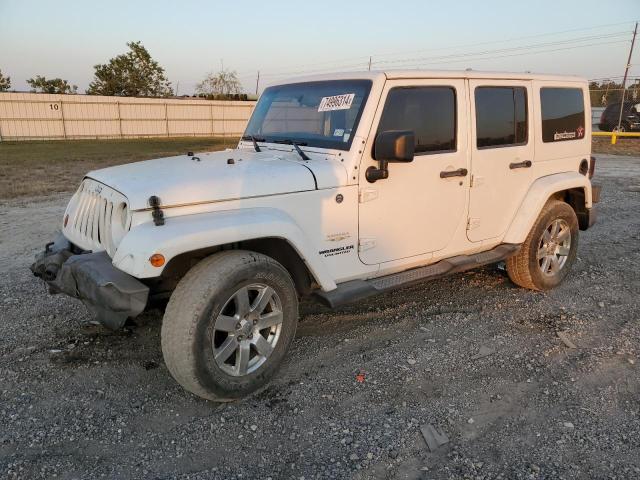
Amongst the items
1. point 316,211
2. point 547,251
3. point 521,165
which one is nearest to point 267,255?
point 316,211

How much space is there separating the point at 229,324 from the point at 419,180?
1835mm

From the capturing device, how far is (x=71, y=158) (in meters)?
18.0

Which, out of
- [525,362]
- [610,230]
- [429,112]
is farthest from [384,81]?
Answer: [610,230]

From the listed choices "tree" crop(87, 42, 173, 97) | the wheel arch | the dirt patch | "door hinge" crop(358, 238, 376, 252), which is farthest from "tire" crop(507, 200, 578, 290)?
"tree" crop(87, 42, 173, 97)

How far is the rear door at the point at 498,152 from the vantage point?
445 cm

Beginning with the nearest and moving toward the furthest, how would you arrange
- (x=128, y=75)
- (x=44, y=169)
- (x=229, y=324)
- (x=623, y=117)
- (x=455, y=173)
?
(x=229, y=324) → (x=455, y=173) → (x=44, y=169) → (x=623, y=117) → (x=128, y=75)

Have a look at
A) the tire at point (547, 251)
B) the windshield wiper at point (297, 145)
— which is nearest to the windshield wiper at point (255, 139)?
the windshield wiper at point (297, 145)

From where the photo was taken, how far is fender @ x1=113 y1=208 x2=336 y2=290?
9.38 ft

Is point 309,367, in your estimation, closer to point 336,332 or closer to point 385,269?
point 336,332

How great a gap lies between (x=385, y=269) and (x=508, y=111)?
1899 millimetres

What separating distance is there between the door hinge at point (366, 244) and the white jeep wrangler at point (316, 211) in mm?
11

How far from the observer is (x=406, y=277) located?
162 inches

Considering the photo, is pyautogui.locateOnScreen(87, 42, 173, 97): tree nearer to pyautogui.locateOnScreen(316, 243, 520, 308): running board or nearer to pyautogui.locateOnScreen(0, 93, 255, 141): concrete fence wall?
pyautogui.locateOnScreen(0, 93, 255, 141): concrete fence wall

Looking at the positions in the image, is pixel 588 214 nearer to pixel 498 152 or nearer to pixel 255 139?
pixel 498 152
